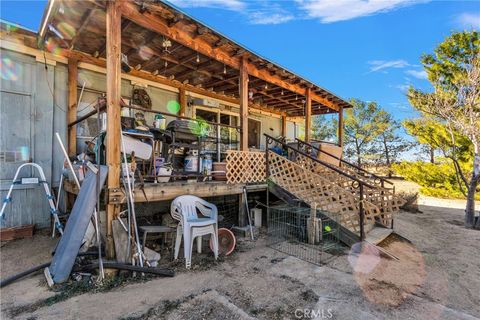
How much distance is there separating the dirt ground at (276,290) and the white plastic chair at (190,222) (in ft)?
1.07

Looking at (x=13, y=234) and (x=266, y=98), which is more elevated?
(x=266, y=98)

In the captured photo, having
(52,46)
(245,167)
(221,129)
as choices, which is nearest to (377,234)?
(245,167)

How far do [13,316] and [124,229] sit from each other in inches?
50.8

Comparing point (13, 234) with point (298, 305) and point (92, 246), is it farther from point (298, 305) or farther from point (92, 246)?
point (298, 305)

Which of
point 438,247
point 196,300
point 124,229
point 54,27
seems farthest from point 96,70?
point 438,247

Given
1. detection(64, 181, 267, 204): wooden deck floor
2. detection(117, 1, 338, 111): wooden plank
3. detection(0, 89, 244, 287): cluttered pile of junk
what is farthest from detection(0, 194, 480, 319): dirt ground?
detection(117, 1, 338, 111): wooden plank

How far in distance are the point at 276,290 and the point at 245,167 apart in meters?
2.78

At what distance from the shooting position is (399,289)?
124 inches

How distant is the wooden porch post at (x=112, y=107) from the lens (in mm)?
3385

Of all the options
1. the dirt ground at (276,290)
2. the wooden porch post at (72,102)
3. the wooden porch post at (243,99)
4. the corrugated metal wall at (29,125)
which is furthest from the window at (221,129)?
the dirt ground at (276,290)

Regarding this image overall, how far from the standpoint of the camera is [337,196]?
16.1 feet

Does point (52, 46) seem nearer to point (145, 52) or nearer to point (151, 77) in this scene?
point (145, 52)

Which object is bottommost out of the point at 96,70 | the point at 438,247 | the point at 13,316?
the point at 438,247

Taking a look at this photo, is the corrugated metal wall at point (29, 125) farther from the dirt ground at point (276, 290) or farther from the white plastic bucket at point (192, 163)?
the white plastic bucket at point (192, 163)
